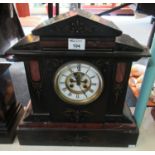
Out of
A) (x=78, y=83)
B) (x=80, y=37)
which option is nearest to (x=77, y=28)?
(x=80, y=37)

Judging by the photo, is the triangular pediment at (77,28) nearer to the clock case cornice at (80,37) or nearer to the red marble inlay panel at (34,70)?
the clock case cornice at (80,37)

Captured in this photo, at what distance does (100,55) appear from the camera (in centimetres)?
57

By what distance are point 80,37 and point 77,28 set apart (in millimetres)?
28

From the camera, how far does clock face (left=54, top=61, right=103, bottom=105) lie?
2.03 feet

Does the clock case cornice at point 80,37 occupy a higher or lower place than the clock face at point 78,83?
higher

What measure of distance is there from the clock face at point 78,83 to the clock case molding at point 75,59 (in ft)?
0.06

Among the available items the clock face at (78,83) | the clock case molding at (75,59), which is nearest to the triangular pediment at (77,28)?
the clock case molding at (75,59)

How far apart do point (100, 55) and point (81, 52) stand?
0.18 ft

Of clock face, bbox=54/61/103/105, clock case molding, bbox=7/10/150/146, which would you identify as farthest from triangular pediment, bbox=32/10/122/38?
clock face, bbox=54/61/103/105

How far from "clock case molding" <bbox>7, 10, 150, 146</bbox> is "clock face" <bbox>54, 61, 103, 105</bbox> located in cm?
2

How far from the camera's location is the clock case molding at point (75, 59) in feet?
1.79

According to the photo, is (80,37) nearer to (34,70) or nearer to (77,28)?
(77,28)

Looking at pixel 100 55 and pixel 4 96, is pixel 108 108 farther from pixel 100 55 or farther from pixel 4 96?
pixel 4 96

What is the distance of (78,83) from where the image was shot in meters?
0.65
